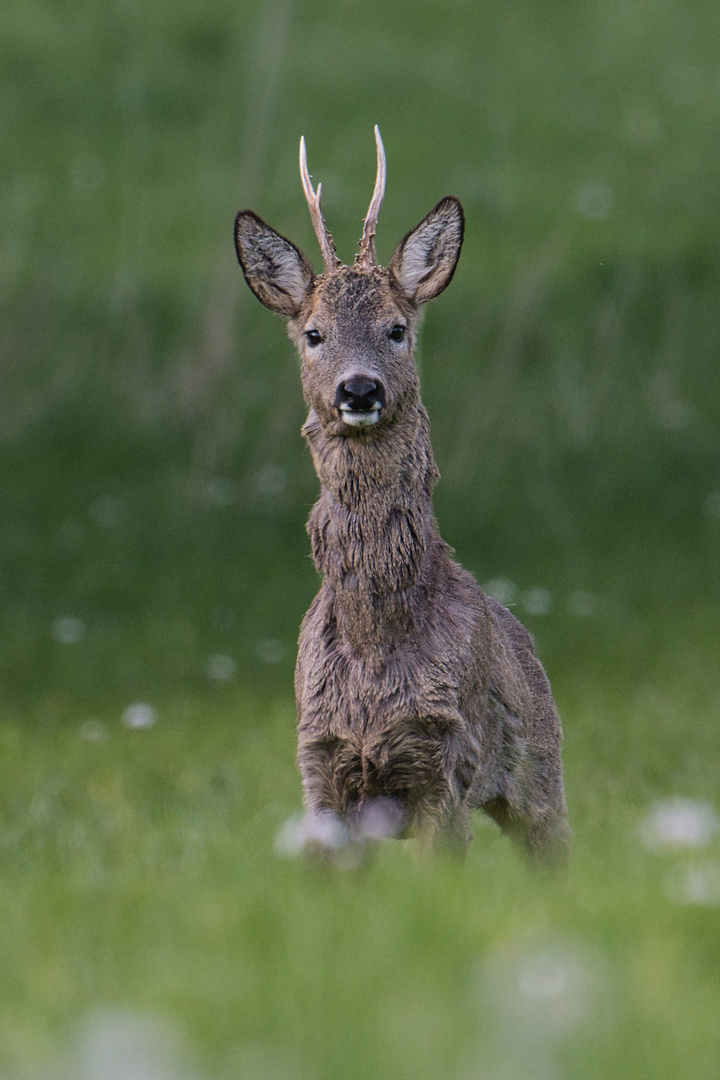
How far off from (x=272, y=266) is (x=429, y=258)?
22.3 inches

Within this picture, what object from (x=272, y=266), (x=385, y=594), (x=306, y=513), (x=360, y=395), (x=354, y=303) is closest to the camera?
(x=360, y=395)

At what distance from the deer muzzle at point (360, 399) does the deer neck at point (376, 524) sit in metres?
0.17

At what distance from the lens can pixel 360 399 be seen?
4.97m

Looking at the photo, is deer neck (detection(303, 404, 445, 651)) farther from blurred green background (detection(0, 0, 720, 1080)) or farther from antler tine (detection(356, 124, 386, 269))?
blurred green background (detection(0, 0, 720, 1080))

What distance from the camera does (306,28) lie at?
69.6 ft

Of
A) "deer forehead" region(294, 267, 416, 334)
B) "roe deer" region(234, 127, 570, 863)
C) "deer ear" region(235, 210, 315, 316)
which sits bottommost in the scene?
"roe deer" region(234, 127, 570, 863)

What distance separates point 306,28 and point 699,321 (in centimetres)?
801

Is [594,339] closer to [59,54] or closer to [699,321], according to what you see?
[699,321]

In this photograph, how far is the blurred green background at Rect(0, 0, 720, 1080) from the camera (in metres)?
3.04

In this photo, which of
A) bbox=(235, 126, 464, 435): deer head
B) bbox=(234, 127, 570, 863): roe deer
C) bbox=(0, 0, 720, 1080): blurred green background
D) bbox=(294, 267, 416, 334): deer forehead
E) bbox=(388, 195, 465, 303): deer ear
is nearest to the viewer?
bbox=(0, 0, 720, 1080): blurred green background

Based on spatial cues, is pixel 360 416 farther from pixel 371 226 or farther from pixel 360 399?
pixel 371 226

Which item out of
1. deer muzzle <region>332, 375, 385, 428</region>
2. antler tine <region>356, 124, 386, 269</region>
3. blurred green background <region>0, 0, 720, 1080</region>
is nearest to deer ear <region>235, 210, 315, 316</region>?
antler tine <region>356, 124, 386, 269</region>

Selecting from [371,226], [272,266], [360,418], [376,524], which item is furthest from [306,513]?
[360,418]

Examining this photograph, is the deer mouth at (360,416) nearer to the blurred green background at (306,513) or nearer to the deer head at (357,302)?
the deer head at (357,302)
